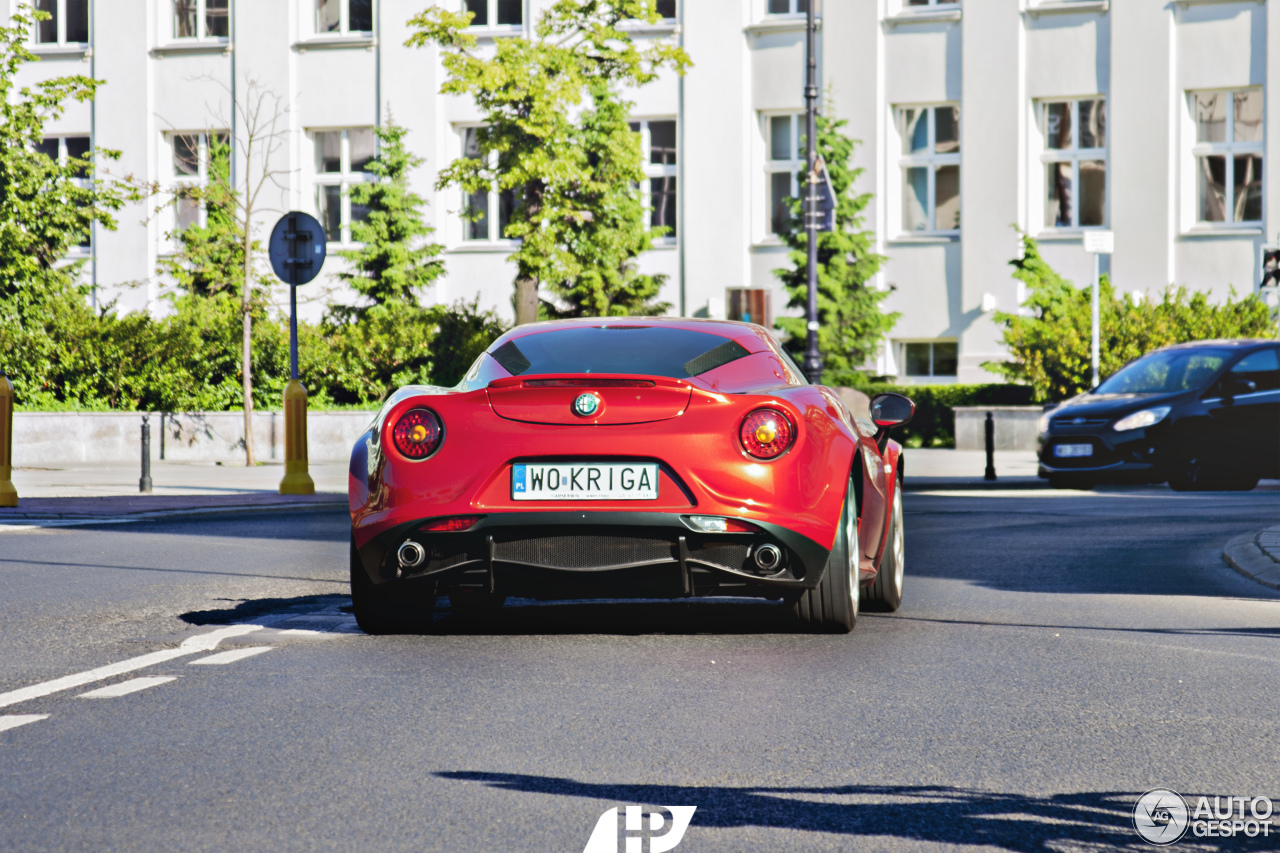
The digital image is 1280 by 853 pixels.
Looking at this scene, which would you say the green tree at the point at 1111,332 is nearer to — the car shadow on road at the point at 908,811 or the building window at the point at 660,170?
the building window at the point at 660,170

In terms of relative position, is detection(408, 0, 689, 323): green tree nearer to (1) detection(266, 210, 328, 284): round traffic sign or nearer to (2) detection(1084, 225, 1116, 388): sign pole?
(2) detection(1084, 225, 1116, 388): sign pole

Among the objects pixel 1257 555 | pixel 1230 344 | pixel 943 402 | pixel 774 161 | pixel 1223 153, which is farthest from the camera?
pixel 774 161

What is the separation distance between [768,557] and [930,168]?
29.3 metres

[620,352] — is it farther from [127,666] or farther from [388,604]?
[127,666]

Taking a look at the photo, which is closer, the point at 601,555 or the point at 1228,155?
the point at 601,555

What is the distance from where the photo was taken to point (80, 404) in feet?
88.5

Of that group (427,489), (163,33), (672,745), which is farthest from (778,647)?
(163,33)

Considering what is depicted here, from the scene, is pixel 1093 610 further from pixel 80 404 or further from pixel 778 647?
pixel 80 404

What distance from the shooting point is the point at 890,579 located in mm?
8891

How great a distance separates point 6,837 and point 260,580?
624cm

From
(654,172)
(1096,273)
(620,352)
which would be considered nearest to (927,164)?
(654,172)

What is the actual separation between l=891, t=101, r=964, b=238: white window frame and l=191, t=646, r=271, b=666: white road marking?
1144 inches

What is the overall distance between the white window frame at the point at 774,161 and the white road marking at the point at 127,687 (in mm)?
29463

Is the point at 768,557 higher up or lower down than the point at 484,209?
lower down
